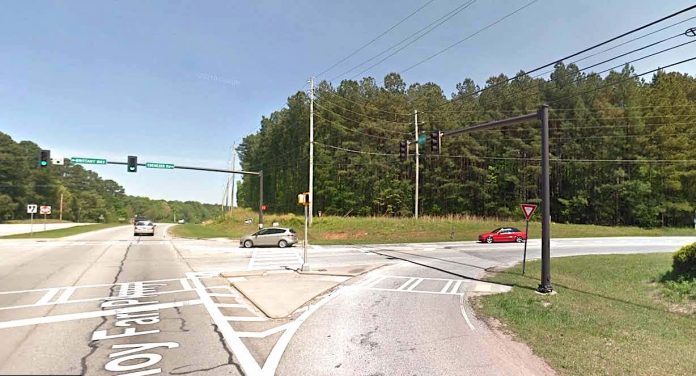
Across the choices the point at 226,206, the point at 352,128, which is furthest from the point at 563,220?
the point at 226,206

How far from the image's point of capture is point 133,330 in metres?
8.16

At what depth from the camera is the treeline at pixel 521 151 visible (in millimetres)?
56750

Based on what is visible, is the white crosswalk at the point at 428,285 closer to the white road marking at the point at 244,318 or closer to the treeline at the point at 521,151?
the white road marking at the point at 244,318

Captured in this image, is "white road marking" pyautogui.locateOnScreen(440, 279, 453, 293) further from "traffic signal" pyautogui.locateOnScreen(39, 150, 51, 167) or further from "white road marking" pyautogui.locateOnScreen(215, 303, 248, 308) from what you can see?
"traffic signal" pyautogui.locateOnScreen(39, 150, 51, 167)

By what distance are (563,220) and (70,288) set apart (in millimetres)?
64051

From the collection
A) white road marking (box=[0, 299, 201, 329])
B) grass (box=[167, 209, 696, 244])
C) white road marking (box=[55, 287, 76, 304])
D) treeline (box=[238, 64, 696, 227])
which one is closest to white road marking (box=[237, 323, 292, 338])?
white road marking (box=[0, 299, 201, 329])

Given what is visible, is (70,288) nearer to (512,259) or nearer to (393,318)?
(393,318)

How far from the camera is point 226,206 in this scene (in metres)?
117

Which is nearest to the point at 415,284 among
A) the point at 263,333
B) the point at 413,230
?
the point at 263,333

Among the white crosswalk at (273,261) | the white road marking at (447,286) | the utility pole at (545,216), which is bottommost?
the white crosswalk at (273,261)

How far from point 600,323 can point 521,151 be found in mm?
58566

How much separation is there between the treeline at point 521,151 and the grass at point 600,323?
4133 centimetres

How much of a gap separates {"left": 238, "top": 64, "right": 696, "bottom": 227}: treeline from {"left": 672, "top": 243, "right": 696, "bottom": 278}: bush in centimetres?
3991

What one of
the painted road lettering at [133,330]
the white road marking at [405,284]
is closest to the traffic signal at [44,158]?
the painted road lettering at [133,330]
